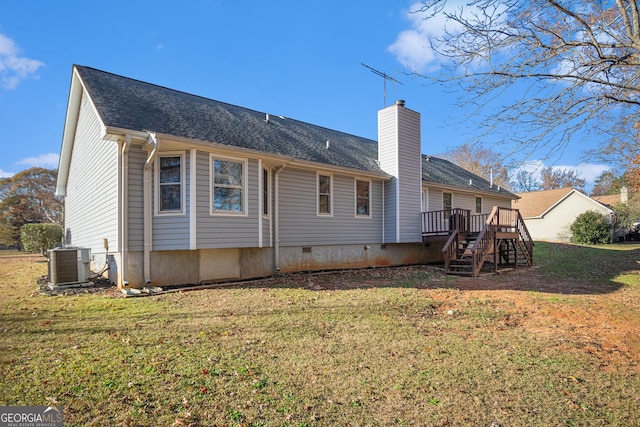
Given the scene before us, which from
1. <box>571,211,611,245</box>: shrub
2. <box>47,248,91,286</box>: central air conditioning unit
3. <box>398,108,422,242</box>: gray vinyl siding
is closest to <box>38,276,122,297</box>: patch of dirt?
<box>47,248,91,286</box>: central air conditioning unit

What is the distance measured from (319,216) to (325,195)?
794 millimetres

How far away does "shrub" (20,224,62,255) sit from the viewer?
1942 cm

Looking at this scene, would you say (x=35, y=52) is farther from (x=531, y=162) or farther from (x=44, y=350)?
(x=531, y=162)

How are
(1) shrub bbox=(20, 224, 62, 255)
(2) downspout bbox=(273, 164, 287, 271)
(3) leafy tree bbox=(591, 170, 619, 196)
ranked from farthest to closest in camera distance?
(3) leafy tree bbox=(591, 170, 619, 196) → (1) shrub bbox=(20, 224, 62, 255) → (2) downspout bbox=(273, 164, 287, 271)

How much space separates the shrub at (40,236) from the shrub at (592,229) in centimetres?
3551

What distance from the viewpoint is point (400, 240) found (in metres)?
13.3

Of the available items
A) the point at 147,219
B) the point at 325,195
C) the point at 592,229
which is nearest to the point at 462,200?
the point at 325,195

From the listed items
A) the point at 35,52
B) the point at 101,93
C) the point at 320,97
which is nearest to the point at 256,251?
the point at 101,93

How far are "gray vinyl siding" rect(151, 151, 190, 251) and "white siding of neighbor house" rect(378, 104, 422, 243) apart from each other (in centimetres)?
771

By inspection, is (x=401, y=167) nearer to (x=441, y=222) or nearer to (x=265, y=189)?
(x=441, y=222)

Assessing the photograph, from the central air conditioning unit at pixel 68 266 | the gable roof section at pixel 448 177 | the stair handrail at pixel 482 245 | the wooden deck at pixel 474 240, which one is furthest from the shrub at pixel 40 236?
the stair handrail at pixel 482 245

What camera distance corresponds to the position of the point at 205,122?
1034 cm

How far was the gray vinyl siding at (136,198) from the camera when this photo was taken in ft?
26.8

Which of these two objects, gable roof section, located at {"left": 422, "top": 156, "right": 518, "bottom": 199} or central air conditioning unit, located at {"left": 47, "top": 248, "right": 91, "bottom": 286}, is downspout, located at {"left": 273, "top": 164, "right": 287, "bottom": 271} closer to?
central air conditioning unit, located at {"left": 47, "top": 248, "right": 91, "bottom": 286}
